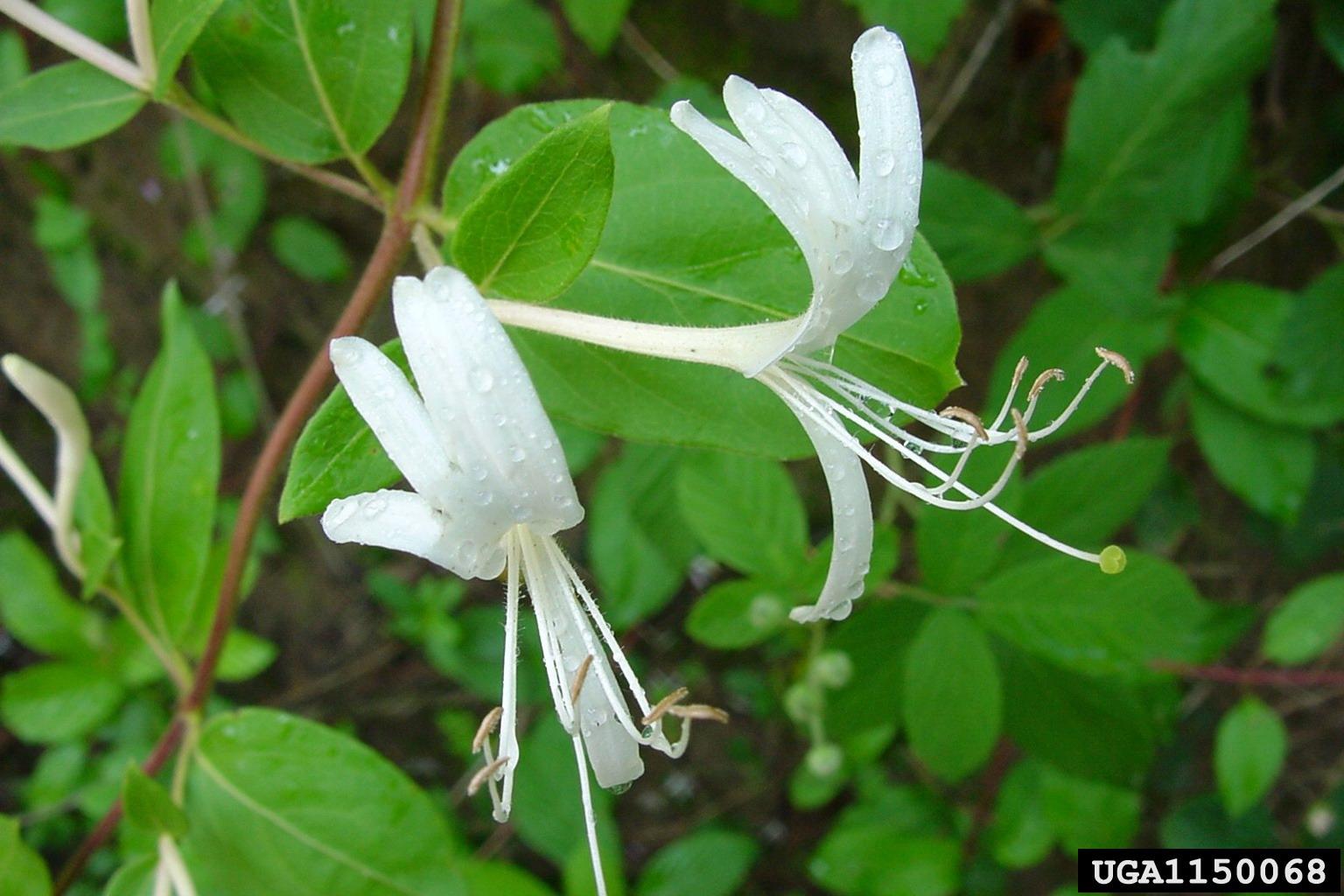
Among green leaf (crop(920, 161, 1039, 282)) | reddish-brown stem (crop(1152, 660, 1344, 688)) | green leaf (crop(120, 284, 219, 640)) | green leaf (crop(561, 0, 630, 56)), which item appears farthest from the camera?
reddish-brown stem (crop(1152, 660, 1344, 688))

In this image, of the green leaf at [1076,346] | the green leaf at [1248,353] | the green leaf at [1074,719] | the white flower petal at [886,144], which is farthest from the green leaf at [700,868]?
the white flower petal at [886,144]

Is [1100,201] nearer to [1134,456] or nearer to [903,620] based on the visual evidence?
[1134,456]

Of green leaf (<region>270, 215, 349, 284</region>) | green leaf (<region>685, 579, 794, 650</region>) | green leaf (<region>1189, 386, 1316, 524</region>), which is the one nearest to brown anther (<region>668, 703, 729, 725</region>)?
green leaf (<region>685, 579, 794, 650</region>)

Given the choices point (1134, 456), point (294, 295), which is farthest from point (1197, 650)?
point (294, 295)

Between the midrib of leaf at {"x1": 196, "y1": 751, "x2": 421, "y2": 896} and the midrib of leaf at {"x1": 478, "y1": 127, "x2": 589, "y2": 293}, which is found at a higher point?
the midrib of leaf at {"x1": 478, "y1": 127, "x2": 589, "y2": 293}

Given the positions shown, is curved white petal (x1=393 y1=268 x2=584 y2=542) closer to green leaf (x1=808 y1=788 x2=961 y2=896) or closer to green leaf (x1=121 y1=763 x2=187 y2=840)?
green leaf (x1=121 y1=763 x2=187 y2=840)

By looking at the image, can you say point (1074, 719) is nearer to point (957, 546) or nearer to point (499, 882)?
point (957, 546)

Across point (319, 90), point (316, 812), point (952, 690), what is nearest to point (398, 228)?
point (319, 90)
